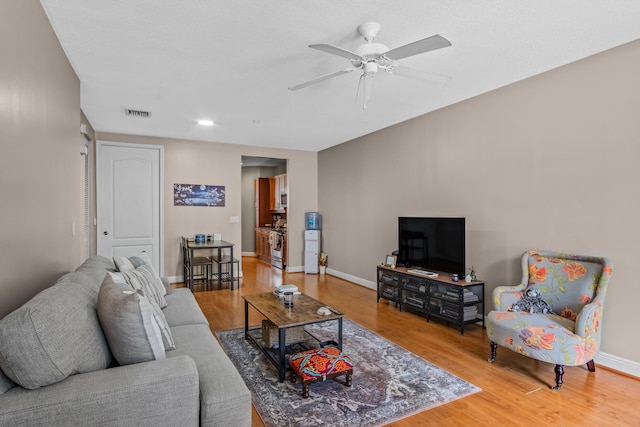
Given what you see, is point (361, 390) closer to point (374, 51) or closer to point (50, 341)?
point (50, 341)

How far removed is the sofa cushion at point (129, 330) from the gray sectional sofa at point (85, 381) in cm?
6

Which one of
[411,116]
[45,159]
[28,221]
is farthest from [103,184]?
[411,116]

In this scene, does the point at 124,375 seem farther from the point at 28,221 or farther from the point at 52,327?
the point at 28,221

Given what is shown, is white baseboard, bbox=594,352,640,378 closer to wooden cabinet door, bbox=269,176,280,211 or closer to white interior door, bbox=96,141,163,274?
white interior door, bbox=96,141,163,274

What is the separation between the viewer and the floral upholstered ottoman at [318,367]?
2414 millimetres

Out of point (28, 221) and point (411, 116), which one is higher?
point (411, 116)

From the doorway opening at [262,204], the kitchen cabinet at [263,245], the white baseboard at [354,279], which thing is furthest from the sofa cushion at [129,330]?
the kitchen cabinet at [263,245]

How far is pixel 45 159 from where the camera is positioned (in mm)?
2285

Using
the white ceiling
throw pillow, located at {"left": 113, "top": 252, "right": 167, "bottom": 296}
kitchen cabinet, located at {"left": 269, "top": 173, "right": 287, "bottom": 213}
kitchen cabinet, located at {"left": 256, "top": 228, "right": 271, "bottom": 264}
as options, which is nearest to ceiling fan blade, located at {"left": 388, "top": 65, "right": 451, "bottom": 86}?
the white ceiling

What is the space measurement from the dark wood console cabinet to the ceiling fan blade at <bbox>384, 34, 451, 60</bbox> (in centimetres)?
249

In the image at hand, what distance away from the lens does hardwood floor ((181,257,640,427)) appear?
7.39 ft

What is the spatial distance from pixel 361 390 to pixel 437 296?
189cm

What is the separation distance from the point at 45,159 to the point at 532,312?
13.0 ft

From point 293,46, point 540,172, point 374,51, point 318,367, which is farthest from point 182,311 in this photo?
point 540,172
